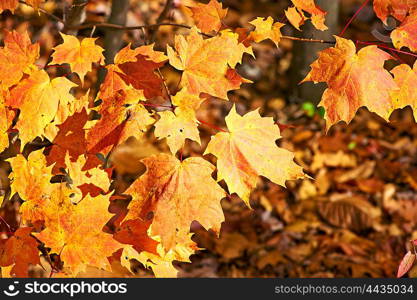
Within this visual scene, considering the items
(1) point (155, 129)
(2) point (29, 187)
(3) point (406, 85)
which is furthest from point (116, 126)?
(3) point (406, 85)

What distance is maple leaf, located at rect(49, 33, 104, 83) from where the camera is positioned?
179 centimetres

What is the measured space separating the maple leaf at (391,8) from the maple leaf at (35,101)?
1.00m

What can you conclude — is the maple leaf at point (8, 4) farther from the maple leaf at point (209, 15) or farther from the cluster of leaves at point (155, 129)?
the maple leaf at point (209, 15)

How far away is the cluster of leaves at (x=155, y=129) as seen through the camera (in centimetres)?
156

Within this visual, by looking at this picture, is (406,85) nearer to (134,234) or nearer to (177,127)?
(177,127)

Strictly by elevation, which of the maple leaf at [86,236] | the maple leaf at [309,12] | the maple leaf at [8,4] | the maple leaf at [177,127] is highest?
the maple leaf at [309,12]

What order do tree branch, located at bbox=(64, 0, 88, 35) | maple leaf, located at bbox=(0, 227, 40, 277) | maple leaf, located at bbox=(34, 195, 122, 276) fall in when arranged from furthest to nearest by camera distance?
tree branch, located at bbox=(64, 0, 88, 35) → maple leaf, located at bbox=(0, 227, 40, 277) → maple leaf, located at bbox=(34, 195, 122, 276)

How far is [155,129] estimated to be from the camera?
151 centimetres

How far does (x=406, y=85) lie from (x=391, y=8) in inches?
12.1

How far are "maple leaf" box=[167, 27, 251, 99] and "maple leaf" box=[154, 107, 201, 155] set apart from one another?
119 mm

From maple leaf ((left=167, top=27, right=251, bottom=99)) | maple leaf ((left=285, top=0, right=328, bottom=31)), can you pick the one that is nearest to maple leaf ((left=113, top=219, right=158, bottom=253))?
maple leaf ((left=167, top=27, right=251, bottom=99))

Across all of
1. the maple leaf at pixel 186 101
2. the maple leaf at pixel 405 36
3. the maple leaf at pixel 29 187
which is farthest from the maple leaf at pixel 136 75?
the maple leaf at pixel 405 36

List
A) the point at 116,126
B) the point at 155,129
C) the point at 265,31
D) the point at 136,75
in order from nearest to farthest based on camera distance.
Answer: the point at 155,129 < the point at 116,126 < the point at 136,75 < the point at 265,31

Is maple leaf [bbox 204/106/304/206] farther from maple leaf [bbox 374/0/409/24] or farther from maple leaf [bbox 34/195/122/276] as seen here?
maple leaf [bbox 374/0/409/24]
